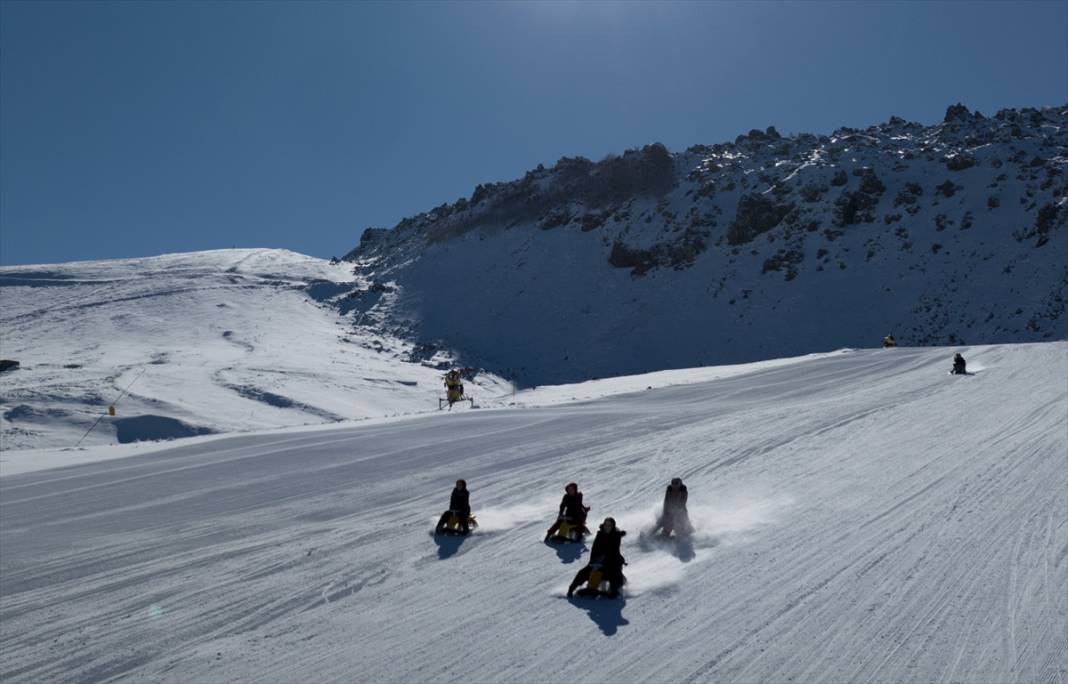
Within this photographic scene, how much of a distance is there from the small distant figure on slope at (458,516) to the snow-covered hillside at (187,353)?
17740 millimetres

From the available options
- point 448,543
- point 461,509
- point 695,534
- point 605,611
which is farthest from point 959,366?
point 605,611

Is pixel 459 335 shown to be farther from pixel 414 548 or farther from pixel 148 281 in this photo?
pixel 414 548

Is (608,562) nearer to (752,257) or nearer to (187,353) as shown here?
(187,353)

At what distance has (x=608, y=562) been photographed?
29.8ft

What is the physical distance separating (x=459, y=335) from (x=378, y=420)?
26973 mm

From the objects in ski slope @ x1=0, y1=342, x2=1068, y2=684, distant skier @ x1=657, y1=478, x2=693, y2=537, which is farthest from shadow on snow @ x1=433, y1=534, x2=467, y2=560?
distant skier @ x1=657, y1=478, x2=693, y2=537

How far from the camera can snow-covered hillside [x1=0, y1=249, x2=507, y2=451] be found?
28031 millimetres

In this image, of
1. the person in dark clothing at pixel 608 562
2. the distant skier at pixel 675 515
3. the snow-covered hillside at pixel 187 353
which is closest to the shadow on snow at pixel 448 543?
the person in dark clothing at pixel 608 562

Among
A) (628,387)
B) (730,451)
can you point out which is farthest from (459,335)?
(730,451)

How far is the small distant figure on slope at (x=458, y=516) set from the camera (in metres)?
11.9

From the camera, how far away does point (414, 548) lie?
37.4 ft

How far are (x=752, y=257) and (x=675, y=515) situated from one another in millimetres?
49185

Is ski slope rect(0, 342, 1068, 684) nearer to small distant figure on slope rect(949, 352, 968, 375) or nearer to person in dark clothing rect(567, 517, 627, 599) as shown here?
person in dark clothing rect(567, 517, 627, 599)

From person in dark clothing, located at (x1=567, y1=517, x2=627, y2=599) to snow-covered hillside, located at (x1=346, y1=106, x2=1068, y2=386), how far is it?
124ft
